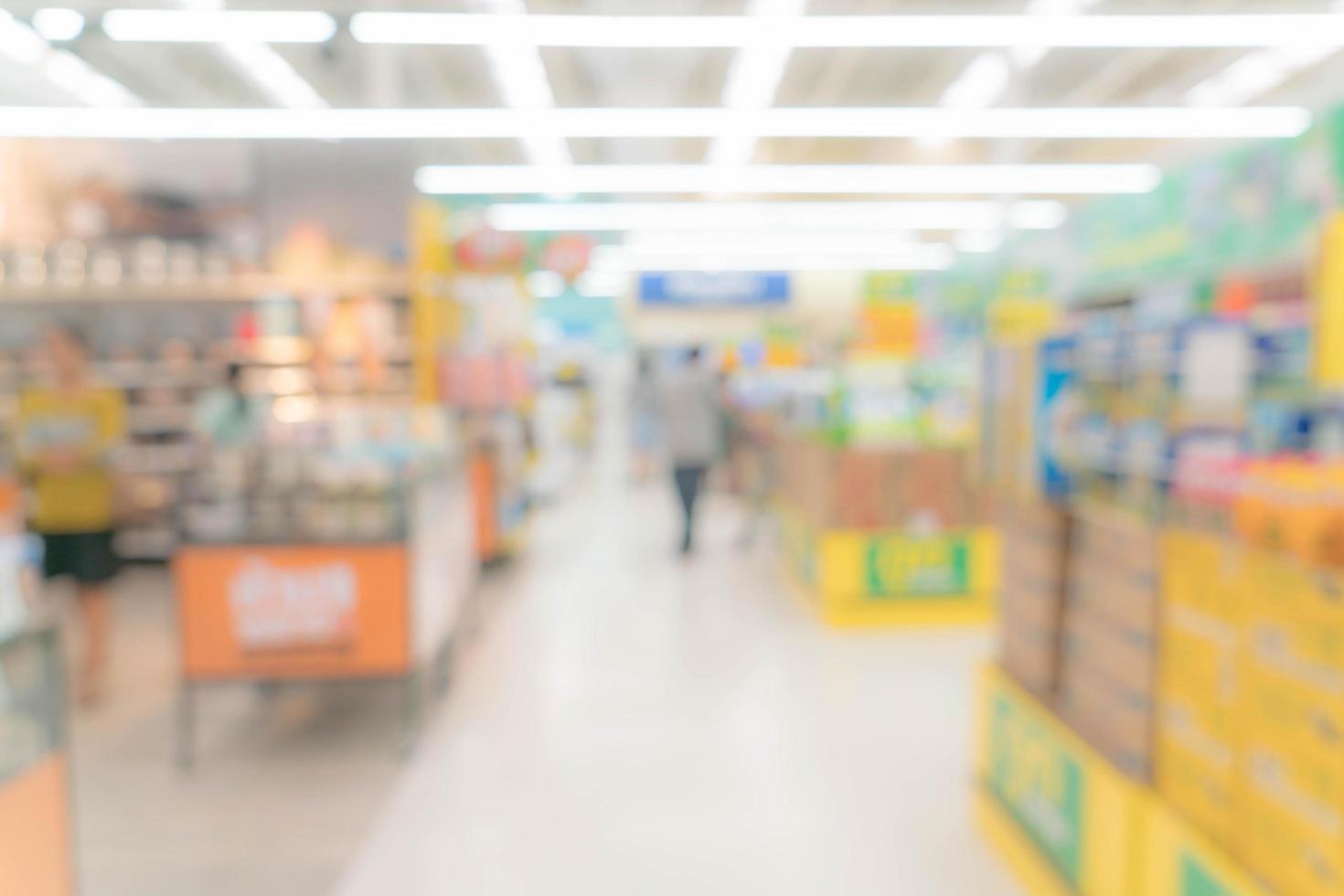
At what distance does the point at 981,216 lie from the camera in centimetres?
1062

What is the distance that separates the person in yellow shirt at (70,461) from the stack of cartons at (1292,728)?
15.5ft

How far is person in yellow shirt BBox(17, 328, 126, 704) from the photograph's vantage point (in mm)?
4426

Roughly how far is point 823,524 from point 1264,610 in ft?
13.7

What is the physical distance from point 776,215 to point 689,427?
13.0 feet

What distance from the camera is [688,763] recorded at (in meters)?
3.97

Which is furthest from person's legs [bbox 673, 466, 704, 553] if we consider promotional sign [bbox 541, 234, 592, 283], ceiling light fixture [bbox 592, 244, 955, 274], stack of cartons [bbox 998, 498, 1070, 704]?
ceiling light fixture [bbox 592, 244, 955, 274]

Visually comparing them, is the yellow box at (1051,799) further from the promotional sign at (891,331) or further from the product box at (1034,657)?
the promotional sign at (891,331)

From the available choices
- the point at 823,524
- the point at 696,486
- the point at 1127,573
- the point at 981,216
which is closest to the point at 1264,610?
the point at 1127,573

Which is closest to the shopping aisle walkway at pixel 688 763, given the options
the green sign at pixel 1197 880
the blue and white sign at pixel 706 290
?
the green sign at pixel 1197 880

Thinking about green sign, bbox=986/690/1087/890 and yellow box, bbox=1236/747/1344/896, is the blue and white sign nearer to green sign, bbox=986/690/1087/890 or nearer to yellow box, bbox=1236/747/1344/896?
green sign, bbox=986/690/1087/890

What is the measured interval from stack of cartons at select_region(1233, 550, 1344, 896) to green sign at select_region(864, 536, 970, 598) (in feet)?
13.1

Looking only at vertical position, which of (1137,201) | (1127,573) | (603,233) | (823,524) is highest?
(603,233)

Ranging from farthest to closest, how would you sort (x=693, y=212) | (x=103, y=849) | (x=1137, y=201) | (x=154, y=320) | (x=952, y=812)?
1. (x=693, y=212)
2. (x=154, y=320)
3. (x=1137, y=201)
4. (x=952, y=812)
5. (x=103, y=849)

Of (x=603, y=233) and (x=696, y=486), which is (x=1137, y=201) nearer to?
(x=696, y=486)
